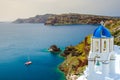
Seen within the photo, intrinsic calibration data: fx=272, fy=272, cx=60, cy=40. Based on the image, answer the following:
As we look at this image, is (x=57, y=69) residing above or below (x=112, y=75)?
below

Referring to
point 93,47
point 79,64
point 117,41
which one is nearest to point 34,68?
point 79,64

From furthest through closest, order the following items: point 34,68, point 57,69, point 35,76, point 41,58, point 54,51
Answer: point 54,51, point 41,58, point 34,68, point 57,69, point 35,76

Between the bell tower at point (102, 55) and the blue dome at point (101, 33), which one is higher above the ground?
the blue dome at point (101, 33)

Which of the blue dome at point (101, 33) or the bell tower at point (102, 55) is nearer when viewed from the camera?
the bell tower at point (102, 55)

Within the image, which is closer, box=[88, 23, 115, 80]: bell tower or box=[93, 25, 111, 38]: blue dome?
box=[88, 23, 115, 80]: bell tower

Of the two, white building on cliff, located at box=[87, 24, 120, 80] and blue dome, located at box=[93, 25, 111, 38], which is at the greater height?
blue dome, located at box=[93, 25, 111, 38]

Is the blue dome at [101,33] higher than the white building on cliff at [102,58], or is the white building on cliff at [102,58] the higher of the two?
the blue dome at [101,33]

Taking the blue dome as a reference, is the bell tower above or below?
below

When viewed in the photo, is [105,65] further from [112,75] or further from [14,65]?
[14,65]
